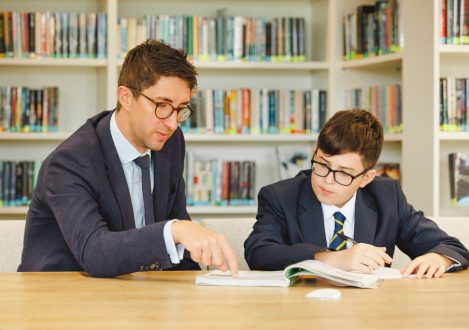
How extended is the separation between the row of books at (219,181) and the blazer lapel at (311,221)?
7.37 feet

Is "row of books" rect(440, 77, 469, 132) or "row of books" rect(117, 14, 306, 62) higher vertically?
Result: "row of books" rect(117, 14, 306, 62)

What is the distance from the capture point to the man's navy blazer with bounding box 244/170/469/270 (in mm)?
2275

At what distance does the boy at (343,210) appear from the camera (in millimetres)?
2283

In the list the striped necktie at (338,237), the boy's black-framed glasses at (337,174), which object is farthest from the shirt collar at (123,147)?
the striped necktie at (338,237)

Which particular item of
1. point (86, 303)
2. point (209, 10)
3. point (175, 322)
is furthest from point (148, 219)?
point (209, 10)

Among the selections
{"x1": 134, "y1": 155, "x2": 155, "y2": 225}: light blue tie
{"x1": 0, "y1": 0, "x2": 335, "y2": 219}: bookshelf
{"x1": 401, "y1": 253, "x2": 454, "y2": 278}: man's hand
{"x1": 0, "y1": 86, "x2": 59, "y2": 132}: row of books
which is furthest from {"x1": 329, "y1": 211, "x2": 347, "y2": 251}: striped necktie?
{"x1": 0, "y1": 86, "x2": 59, "y2": 132}: row of books

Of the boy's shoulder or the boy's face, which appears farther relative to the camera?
the boy's shoulder

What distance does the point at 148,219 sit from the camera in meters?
2.24

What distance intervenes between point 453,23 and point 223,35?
1252 millimetres

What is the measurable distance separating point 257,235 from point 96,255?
526 millimetres

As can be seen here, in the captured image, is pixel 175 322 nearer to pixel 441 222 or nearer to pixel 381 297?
pixel 381 297

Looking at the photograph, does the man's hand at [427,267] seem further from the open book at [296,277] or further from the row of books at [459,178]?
the row of books at [459,178]

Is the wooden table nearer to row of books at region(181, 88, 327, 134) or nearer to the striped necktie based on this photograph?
the striped necktie

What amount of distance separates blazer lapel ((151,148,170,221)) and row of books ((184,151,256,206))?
2.23 meters
